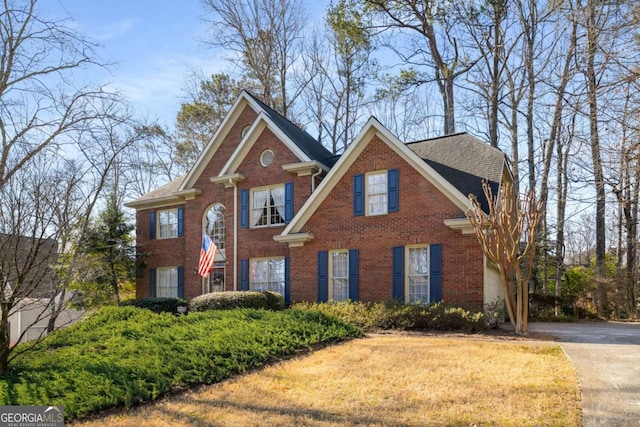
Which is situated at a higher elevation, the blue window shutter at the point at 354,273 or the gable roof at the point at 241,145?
the gable roof at the point at 241,145

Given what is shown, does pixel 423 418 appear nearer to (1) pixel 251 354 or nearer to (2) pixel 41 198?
(1) pixel 251 354

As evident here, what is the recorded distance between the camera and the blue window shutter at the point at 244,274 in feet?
63.5

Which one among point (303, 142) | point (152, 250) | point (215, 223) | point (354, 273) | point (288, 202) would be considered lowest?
point (354, 273)

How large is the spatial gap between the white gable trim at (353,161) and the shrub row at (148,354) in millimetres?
4930

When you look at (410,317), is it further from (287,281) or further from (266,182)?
(266,182)

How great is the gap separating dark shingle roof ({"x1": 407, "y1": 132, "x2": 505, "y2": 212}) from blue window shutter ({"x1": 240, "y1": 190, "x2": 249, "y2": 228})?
22.8 ft

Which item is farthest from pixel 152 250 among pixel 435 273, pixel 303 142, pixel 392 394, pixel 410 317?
pixel 392 394

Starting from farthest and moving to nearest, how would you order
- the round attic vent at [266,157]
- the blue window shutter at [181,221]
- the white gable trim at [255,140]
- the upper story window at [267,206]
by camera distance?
1. the blue window shutter at [181,221]
2. the round attic vent at [266,157]
3. the upper story window at [267,206]
4. the white gable trim at [255,140]

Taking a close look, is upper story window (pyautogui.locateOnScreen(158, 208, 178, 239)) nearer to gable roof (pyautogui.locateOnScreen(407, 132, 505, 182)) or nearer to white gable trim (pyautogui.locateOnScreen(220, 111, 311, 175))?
white gable trim (pyautogui.locateOnScreen(220, 111, 311, 175))

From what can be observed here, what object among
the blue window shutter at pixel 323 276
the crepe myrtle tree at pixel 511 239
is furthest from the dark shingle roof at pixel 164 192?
the crepe myrtle tree at pixel 511 239

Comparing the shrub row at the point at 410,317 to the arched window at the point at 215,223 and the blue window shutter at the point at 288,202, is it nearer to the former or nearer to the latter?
the blue window shutter at the point at 288,202

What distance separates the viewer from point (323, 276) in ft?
54.3

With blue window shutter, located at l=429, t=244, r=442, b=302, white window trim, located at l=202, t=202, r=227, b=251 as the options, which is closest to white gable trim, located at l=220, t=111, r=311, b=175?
white window trim, located at l=202, t=202, r=227, b=251

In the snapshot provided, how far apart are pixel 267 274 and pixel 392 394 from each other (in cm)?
1250
